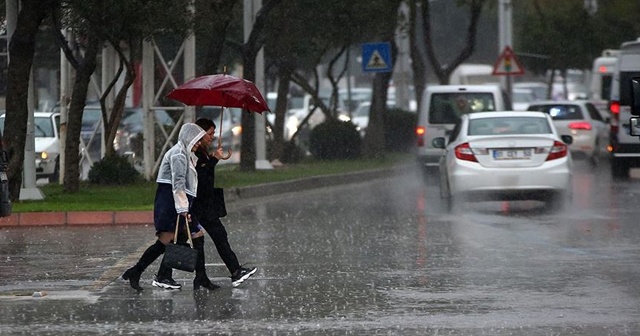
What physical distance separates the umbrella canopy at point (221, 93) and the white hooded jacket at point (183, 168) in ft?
3.22

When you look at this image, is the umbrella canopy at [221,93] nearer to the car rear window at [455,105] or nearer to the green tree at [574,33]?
the car rear window at [455,105]

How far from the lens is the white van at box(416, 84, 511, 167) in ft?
85.5

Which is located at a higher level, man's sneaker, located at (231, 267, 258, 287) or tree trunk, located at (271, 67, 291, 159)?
tree trunk, located at (271, 67, 291, 159)

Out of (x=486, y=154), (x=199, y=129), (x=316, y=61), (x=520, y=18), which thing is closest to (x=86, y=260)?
(x=199, y=129)

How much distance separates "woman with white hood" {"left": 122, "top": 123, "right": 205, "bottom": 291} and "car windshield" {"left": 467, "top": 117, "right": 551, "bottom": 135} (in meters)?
9.06

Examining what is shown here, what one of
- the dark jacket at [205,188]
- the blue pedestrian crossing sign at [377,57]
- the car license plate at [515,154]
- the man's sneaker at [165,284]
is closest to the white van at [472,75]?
the blue pedestrian crossing sign at [377,57]

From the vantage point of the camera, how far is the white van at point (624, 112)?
83.6 feet

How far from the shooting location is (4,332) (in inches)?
367

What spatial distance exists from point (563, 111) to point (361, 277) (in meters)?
21.6

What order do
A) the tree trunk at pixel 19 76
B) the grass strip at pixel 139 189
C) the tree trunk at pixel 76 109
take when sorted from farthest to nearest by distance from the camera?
the tree trunk at pixel 76 109 < the grass strip at pixel 139 189 < the tree trunk at pixel 19 76

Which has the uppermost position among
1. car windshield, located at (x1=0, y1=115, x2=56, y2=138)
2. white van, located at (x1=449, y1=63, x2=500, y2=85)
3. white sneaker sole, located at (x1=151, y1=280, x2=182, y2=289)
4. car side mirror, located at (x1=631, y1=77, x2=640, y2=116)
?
white van, located at (x1=449, y1=63, x2=500, y2=85)

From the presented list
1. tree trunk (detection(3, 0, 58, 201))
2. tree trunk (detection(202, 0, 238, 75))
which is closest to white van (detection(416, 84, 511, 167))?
tree trunk (detection(202, 0, 238, 75))

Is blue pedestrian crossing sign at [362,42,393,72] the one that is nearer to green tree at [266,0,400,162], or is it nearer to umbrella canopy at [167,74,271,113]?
green tree at [266,0,400,162]

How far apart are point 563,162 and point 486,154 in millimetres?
1029
